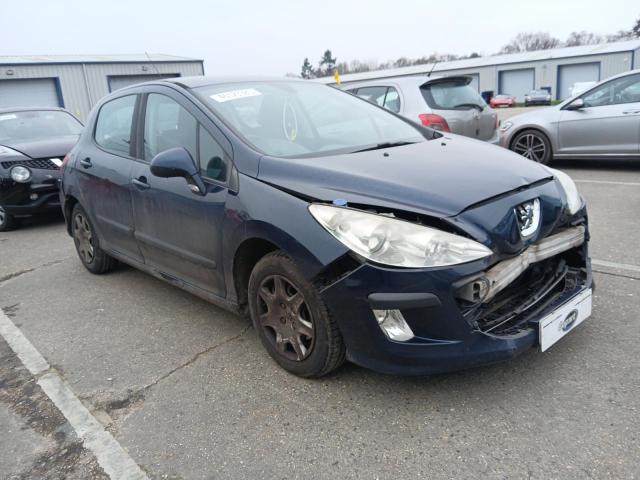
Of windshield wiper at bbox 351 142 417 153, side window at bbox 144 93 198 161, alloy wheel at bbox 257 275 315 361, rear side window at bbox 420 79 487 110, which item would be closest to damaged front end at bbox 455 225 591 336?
alloy wheel at bbox 257 275 315 361

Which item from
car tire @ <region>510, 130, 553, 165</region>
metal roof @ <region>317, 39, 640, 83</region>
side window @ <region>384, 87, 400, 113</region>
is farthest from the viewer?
metal roof @ <region>317, 39, 640, 83</region>

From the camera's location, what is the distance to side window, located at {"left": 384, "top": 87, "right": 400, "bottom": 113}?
7.63 m

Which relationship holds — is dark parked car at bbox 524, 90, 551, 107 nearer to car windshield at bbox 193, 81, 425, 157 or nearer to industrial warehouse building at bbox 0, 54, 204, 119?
industrial warehouse building at bbox 0, 54, 204, 119

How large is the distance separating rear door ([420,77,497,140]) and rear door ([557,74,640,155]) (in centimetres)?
142

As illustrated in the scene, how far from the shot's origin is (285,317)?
111 inches

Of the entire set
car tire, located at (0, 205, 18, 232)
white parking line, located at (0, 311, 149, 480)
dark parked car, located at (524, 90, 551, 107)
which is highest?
car tire, located at (0, 205, 18, 232)

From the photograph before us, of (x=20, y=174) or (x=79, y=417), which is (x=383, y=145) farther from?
(x=20, y=174)

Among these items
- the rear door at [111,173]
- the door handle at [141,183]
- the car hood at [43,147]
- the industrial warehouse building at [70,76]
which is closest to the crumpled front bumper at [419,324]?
the door handle at [141,183]

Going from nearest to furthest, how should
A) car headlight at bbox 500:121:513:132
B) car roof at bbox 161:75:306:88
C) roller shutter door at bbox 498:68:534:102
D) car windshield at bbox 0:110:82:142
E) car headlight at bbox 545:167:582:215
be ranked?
car headlight at bbox 545:167:582:215 < car roof at bbox 161:75:306:88 < car windshield at bbox 0:110:82:142 < car headlight at bbox 500:121:513:132 < roller shutter door at bbox 498:68:534:102

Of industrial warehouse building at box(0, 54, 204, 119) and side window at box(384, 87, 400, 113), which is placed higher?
industrial warehouse building at box(0, 54, 204, 119)

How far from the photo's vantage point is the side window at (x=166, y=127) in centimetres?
332

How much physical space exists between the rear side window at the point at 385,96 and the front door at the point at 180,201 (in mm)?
4570

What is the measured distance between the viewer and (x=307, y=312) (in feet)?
8.86

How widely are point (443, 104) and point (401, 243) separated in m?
5.56
